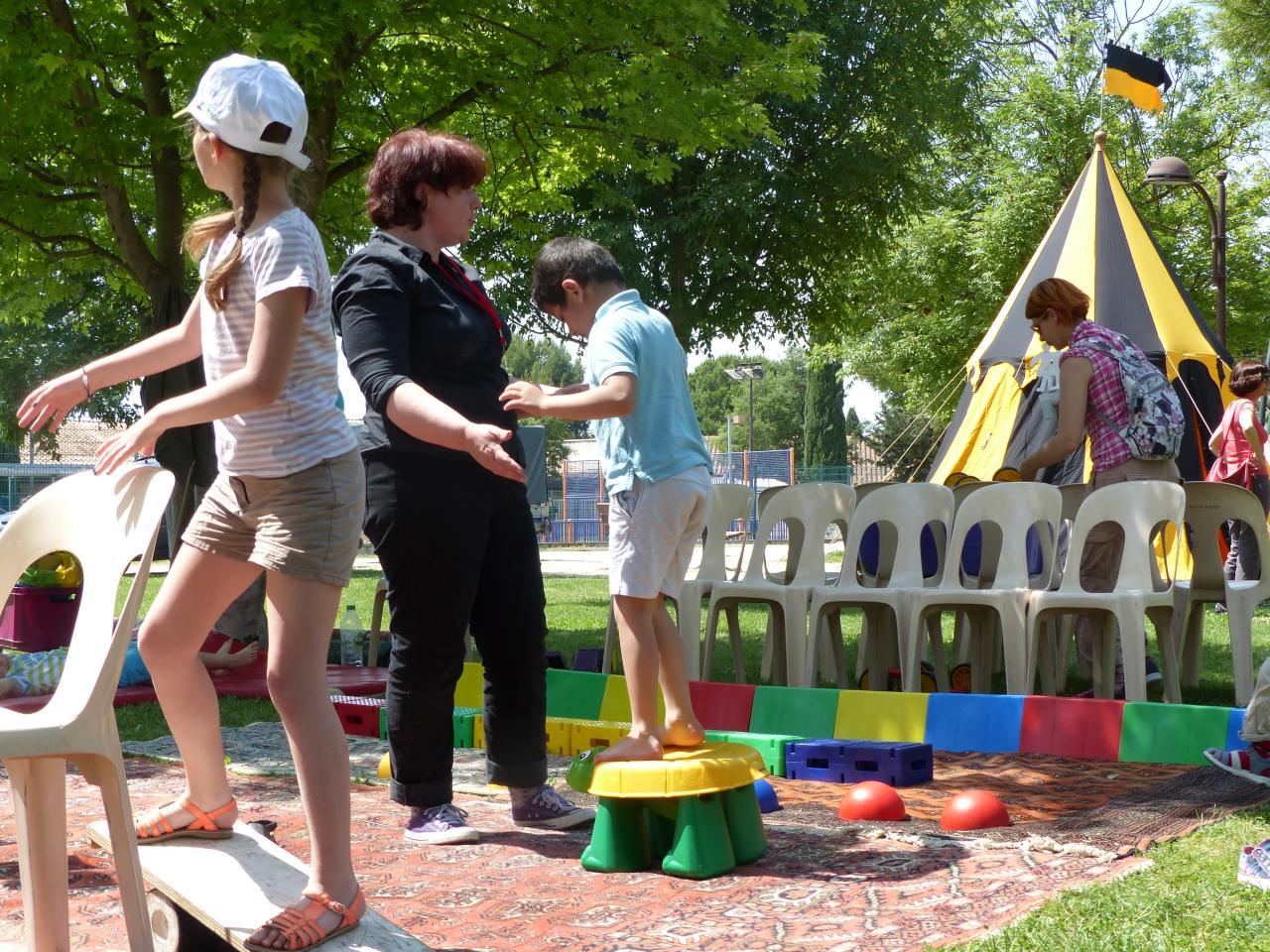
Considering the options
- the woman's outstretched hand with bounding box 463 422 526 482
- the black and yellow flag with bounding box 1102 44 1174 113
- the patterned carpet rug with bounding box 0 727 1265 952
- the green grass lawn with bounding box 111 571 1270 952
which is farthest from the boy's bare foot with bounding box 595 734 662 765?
the black and yellow flag with bounding box 1102 44 1174 113

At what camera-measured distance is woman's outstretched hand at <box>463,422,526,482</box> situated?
129 inches

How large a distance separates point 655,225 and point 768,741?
1883cm

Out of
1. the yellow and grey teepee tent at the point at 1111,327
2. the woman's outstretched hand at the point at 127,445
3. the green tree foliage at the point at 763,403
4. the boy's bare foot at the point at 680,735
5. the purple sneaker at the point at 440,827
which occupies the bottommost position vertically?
the purple sneaker at the point at 440,827

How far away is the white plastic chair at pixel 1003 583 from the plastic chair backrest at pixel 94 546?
488cm

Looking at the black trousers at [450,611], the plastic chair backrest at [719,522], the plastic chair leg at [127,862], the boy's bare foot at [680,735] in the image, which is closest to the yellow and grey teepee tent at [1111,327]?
the plastic chair backrest at [719,522]

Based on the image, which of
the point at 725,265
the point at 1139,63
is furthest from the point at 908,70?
the point at 1139,63

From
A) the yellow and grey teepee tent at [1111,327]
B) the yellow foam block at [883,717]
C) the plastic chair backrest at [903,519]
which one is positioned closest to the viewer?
the yellow foam block at [883,717]

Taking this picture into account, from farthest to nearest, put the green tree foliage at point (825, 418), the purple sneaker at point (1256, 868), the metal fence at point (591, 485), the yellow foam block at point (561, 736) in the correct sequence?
the green tree foliage at point (825, 418) < the metal fence at point (591, 485) < the yellow foam block at point (561, 736) < the purple sneaker at point (1256, 868)

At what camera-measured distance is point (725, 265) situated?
23.5m

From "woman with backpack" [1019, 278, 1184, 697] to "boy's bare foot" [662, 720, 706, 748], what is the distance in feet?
11.5

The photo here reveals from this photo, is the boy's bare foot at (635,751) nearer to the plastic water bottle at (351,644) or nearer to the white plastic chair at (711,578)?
the white plastic chair at (711,578)

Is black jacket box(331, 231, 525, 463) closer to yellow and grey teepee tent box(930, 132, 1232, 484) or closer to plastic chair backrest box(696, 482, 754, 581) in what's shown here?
plastic chair backrest box(696, 482, 754, 581)

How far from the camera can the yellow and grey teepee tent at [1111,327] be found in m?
12.5

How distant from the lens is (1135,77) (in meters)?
16.4
